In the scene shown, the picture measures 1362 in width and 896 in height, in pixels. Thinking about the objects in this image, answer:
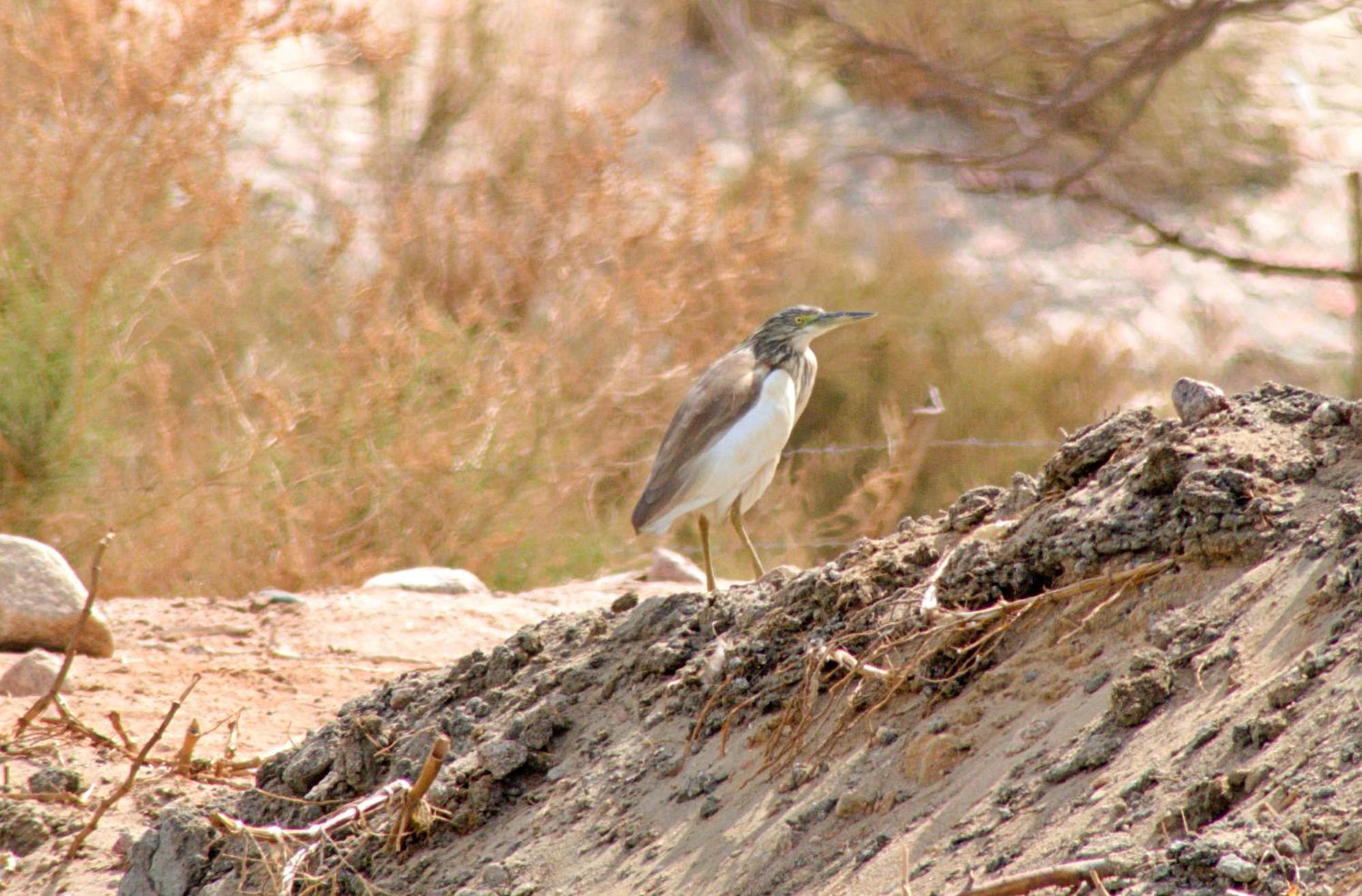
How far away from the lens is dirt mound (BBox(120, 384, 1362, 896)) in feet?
6.88

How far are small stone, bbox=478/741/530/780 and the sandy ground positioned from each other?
1.05 metres

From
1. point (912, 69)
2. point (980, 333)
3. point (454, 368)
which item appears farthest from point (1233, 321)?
point (454, 368)

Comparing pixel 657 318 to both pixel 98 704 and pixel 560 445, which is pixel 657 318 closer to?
pixel 560 445

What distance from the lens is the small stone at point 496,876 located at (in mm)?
2779

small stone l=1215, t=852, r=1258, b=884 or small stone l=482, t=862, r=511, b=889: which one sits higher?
small stone l=1215, t=852, r=1258, b=884

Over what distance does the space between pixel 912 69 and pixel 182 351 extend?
33.0ft

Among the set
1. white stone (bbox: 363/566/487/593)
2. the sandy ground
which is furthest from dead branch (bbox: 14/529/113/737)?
white stone (bbox: 363/566/487/593)

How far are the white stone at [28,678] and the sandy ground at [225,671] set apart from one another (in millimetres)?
42

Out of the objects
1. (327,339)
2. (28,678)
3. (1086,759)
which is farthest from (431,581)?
(1086,759)

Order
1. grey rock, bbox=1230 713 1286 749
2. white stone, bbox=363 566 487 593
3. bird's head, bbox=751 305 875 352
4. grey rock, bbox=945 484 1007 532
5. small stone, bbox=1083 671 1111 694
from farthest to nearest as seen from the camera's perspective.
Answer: white stone, bbox=363 566 487 593 < bird's head, bbox=751 305 875 352 < grey rock, bbox=945 484 1007 532 < small stone, bbox=1083 671 1111 694 < grey rock, bbox=1230 713 1286 749

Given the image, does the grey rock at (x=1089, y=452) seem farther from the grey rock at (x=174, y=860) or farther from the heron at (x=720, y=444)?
the heron at (x=720, y=444)

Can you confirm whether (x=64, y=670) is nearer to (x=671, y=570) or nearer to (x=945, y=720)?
(x=945, y=720)

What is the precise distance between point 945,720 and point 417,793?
105 cm

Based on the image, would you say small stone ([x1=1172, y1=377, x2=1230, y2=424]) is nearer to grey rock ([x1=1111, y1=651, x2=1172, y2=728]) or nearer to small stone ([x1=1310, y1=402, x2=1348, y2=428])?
small stone ([x1=1310, y1=402, x2=1348, y2=428])
